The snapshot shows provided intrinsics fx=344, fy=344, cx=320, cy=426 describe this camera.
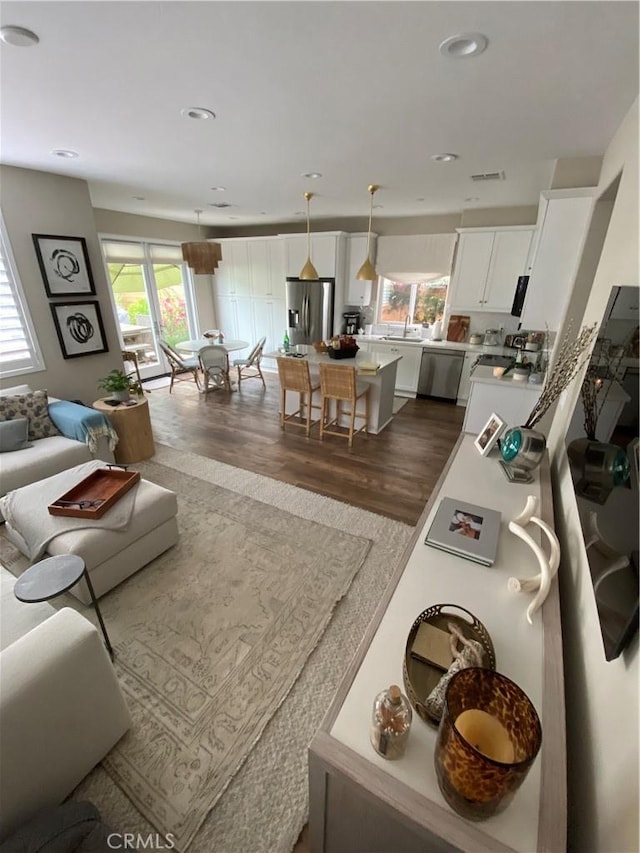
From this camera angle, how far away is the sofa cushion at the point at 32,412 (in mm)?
2801

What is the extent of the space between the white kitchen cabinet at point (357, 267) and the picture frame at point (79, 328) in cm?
365

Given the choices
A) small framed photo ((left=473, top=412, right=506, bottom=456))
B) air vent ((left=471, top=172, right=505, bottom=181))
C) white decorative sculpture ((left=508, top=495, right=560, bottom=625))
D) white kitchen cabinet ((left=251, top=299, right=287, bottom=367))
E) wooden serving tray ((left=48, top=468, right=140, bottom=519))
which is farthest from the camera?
white kitchen cabinet ((left=251, top=299, right=287, bottom=367))

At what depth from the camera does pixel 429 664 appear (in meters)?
0.85

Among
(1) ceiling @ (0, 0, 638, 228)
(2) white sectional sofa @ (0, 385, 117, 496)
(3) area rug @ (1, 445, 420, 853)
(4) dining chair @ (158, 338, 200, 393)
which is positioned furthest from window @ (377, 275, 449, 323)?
(2) white sectional sofa @ (0, 385, 117, 496)

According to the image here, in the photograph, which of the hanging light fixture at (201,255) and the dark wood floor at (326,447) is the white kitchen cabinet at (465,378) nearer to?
the dark wood floor at (326,447)

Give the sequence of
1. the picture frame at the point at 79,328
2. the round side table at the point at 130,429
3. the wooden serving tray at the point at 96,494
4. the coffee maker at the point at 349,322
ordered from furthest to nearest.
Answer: the coffee maker at the point at 349,322 → the picture frame at the point at 79,328 → the round side table at the point at 130,429 → the wooden serving tray at the point at 96,494

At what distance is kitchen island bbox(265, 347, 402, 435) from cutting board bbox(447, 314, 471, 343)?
160 centimetres

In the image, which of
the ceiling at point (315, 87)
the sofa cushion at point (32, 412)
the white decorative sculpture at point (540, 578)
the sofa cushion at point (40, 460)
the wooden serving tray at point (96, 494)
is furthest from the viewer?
the sofa cushion at point (32, 412)

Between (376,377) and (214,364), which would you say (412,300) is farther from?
(214,364)

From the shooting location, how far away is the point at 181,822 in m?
1.18

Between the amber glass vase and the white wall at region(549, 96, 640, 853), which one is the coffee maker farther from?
the amber glass vase

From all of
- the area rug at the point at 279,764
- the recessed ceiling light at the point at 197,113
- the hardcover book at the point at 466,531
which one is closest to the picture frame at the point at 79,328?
the recessed ceiling light at the point at 197,113

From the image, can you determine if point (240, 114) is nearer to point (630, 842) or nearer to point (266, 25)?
point (266, 25)

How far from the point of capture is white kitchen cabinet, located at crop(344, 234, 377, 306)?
542 cm
